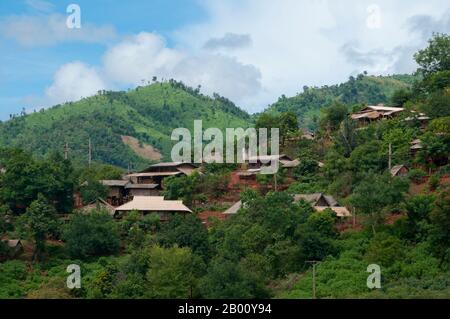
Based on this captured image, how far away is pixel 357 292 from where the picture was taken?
95.1 ft

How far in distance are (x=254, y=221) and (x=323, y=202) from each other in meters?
4.77

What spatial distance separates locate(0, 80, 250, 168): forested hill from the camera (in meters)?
101

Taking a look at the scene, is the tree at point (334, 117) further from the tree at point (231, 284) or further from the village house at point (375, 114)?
the tree at point (231, 284)

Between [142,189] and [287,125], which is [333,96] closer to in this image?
[287,125]

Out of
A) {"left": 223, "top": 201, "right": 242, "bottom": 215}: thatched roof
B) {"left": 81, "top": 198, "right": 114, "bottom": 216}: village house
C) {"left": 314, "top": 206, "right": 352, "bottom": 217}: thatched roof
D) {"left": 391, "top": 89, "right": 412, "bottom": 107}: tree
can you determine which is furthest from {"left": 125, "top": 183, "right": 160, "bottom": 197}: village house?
{"left": 391, "top": 89, "right": 412, "bottom": 107}: tree

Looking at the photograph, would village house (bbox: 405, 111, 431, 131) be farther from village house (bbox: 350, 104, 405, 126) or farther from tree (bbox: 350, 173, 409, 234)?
Result: tree (bbox: 350, 173, 409, 234)

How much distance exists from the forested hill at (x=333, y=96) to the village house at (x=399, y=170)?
6785cm

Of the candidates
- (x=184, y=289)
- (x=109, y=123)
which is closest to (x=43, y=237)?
(x=184, y=289)

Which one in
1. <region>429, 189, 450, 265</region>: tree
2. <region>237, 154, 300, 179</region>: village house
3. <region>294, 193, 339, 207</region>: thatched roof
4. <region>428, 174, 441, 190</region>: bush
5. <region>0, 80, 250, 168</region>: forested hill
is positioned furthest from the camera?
<region>0, 80, 250, 168</region>: forested hill

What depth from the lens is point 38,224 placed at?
37125mm

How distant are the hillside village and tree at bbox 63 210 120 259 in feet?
0.24

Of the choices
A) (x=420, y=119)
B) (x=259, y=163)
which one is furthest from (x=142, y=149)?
(x=420, y=119)

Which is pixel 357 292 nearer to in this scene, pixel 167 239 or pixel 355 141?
pixel 167 239
